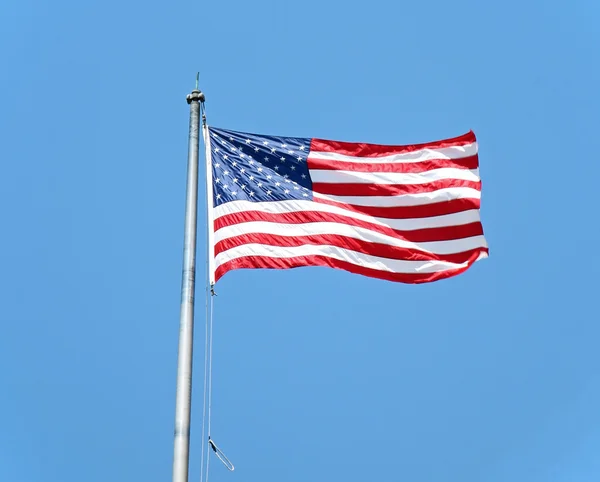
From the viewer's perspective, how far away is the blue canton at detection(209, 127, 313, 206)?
695 inches

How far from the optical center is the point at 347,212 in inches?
749

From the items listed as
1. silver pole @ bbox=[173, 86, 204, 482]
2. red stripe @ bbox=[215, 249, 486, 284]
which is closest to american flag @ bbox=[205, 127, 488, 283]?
red stripe @ bbox=[215, 249, 486, 284]

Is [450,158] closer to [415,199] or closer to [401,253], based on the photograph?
[415,199]

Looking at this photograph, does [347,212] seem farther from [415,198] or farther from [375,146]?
[375,146]

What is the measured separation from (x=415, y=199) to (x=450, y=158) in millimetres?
1224

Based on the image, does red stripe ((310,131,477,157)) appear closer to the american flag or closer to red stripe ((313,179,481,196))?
the american flag

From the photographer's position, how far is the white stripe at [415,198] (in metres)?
19.2

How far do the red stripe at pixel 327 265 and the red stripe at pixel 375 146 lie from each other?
2472mm

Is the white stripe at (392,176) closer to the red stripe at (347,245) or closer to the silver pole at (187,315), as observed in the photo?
the red stripe at (347,245)

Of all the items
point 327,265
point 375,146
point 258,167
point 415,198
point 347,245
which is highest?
point 375,146

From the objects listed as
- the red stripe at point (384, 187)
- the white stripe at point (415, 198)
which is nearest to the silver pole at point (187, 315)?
the red stripe at point (384, 187)


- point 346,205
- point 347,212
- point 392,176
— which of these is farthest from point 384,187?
point 347,212

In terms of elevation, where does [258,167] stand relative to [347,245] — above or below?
above

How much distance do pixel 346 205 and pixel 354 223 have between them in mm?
582
